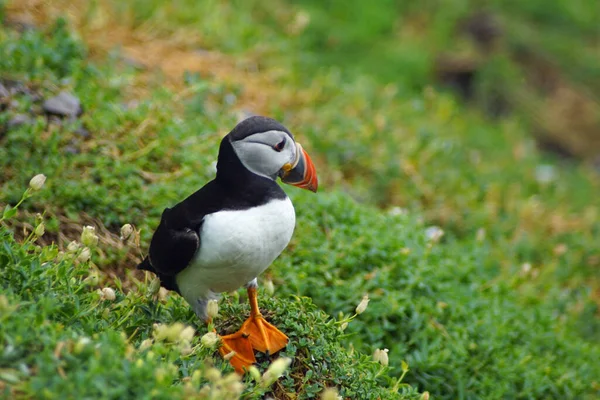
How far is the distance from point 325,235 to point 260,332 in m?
1.50

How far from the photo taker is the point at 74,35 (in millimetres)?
5383

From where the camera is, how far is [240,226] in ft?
8.70

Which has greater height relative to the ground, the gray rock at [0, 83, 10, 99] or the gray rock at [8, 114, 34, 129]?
the gray rock at [0, 83, 10, 99]

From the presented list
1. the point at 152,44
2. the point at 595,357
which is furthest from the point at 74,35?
the point at 595,357

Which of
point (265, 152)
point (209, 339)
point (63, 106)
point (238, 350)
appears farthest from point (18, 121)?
point (209, 339)

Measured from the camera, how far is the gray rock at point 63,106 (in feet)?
14.4

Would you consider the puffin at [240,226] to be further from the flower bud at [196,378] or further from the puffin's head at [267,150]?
the flower bud at [196,378]

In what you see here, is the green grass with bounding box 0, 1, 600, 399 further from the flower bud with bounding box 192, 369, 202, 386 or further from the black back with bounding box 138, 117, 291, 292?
the black back with bounding box 138, 117, 291, 292

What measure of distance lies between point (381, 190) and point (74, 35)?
96.6 inches

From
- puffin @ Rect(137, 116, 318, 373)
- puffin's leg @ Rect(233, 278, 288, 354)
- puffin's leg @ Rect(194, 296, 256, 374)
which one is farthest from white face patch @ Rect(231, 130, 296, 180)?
puffin's leg @ Rect(194, 296, 256, 374)

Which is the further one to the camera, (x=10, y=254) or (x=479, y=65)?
(x=479, y=65)

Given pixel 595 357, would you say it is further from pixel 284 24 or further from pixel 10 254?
pixel 284 24

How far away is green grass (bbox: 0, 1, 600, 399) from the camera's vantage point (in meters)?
2.64

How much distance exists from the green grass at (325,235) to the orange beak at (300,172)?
54 cm
